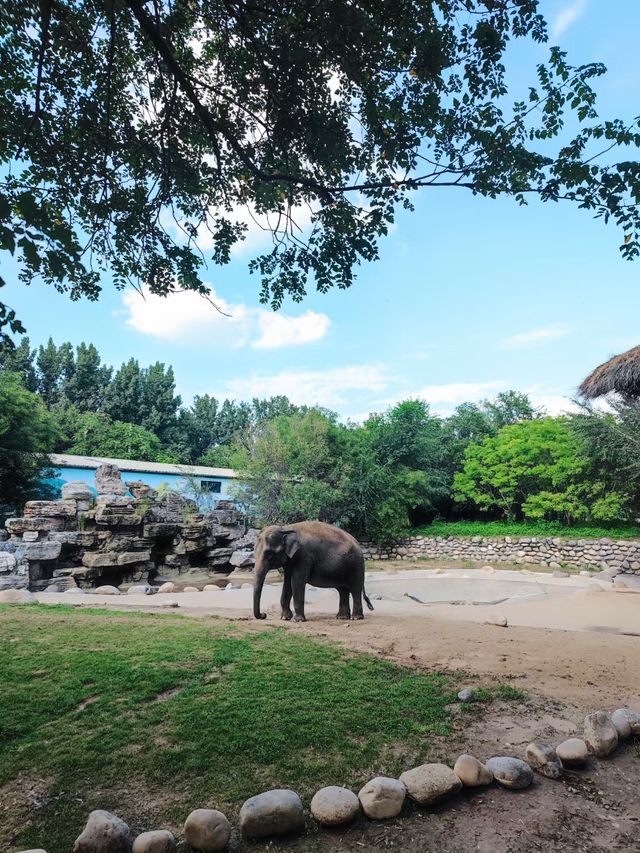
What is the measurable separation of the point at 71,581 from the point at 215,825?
512 inches

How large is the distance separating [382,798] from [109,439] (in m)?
31.8

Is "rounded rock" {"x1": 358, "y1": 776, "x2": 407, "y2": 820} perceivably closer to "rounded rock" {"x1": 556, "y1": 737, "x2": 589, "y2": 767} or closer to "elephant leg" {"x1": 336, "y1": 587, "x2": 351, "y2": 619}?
"rounded rock" {"x1": 556, "y1": 737, "x2": 589, "y2": 767}

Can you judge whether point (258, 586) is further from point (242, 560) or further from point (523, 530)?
point (523, 530)

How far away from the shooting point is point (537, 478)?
67.3 ft

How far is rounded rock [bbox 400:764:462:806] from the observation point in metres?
2.61

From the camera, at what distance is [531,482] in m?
20.9

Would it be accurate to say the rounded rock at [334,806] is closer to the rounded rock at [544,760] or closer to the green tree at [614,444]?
the rounded rock at [544,760]

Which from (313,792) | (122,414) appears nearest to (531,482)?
(313,792)

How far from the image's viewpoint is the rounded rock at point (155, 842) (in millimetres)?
2152

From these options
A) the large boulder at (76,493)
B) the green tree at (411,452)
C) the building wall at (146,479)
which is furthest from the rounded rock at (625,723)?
the building wall at (146,479)

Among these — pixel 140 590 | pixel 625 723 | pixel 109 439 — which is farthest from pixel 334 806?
pixel 109 439

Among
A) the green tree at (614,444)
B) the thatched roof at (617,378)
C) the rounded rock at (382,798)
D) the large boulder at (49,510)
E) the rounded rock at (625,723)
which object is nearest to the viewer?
the rounded rock at (382,798)

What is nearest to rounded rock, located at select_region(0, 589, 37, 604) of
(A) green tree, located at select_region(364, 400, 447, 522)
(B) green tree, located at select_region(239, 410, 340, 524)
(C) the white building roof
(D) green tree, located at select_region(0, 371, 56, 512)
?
(B) green tree, located at select_region(239, 410, 340, 524)

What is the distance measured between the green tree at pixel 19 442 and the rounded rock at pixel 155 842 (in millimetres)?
19849
